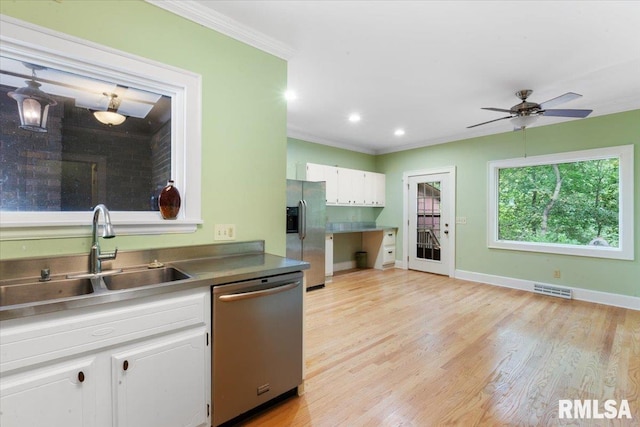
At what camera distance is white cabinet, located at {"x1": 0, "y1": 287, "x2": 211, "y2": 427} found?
110 cm

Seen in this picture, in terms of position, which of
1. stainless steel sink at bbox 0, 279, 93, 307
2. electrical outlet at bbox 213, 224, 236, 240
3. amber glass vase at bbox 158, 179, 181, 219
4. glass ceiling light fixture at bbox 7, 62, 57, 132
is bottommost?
stainless steel sink at bbox 0, 279, 93, 307

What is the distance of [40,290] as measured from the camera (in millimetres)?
1410

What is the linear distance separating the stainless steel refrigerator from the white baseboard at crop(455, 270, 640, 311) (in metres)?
2.71

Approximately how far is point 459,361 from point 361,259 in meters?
3.81

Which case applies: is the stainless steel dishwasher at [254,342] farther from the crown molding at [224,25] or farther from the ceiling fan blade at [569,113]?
the ceiling fan blade at [569,113]

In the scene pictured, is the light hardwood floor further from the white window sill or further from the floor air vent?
the white window sill

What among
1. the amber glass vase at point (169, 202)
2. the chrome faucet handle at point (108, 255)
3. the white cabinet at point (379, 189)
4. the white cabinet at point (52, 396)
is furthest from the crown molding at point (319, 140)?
the white cabinet at point (52, 396)

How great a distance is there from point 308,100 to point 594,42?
2741 millimetres

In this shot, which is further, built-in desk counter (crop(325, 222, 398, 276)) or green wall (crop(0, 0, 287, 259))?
built-in desk counter (crop(325, 222, 398, 276))

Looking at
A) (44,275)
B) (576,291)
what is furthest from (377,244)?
(44,275)

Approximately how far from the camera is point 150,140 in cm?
203

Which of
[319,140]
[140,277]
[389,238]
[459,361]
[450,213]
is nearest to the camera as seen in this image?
[140,277]

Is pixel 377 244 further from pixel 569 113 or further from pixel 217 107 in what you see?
pixel 217 107

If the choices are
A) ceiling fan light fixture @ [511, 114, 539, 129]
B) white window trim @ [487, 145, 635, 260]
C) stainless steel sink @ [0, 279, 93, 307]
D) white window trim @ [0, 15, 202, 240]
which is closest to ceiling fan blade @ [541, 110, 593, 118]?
ceiling fan light fixture @ [511, 114, 539, 129]
